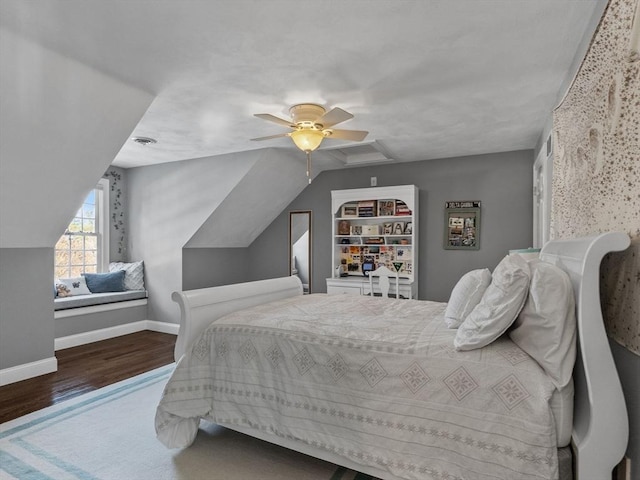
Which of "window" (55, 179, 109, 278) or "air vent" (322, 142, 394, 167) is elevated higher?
"air vent" (322, 142, 394, 167)

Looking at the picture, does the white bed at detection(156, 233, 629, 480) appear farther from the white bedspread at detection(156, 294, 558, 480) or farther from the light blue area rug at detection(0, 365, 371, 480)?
the light blue area rug at detection(0, 365, 371, 480)

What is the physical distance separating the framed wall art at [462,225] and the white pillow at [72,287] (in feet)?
16.0

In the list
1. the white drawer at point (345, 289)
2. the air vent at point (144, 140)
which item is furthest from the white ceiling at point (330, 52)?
the white drawer at point (345, 289)

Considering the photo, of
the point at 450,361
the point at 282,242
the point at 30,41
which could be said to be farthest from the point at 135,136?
the point at 450,361

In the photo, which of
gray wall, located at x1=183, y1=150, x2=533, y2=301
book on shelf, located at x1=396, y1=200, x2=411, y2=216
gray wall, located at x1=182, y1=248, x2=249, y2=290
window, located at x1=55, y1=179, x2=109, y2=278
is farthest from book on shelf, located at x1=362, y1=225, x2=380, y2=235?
window, located at x1=55, y1=179, x2=109, y2=278

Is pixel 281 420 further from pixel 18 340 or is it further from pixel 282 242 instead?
pixel 282 242

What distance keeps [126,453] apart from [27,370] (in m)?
2.01

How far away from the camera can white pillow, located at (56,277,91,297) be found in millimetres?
4602

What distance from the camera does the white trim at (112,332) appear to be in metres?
4.36

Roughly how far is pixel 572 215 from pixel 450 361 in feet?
3.52

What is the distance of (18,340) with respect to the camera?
11.1 ft

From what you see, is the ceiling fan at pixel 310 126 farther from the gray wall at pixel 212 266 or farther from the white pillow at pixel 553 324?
the gray wall at pixel 212 266

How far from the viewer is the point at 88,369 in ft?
11.9

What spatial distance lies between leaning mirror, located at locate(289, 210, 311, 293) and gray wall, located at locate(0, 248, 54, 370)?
3.20 metres
